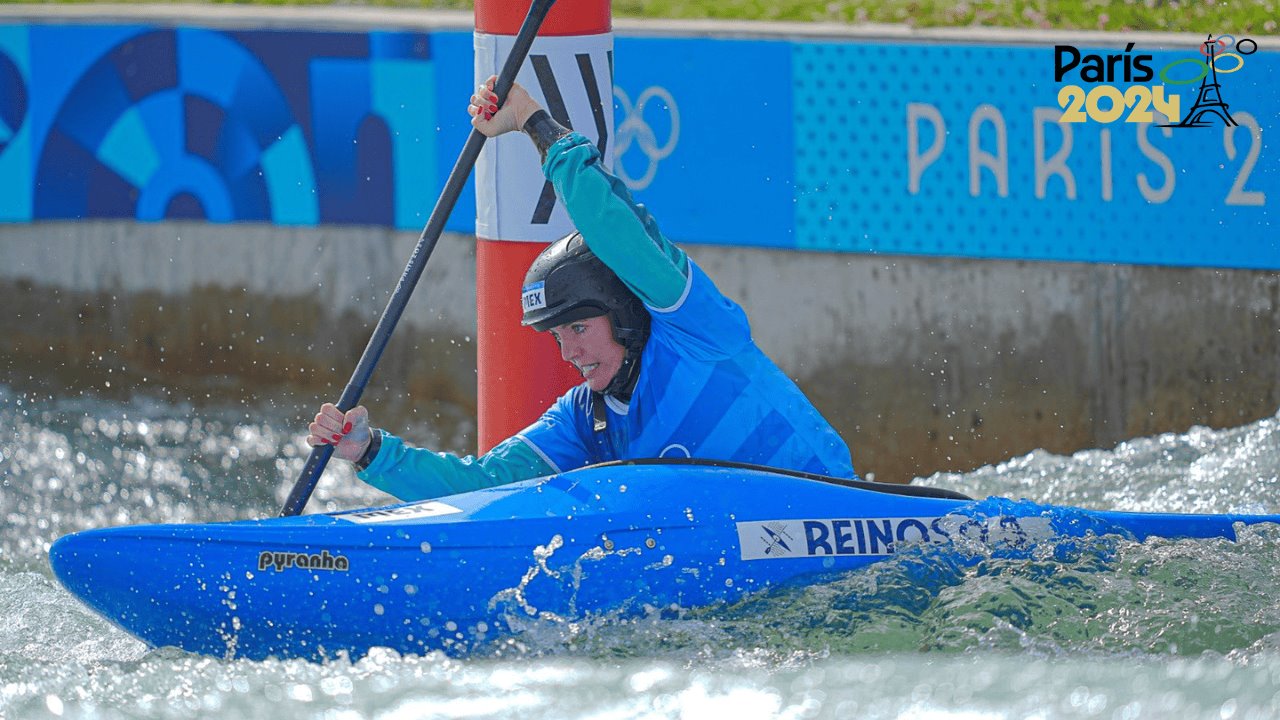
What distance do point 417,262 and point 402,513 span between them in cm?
83

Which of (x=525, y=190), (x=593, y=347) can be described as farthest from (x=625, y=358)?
(x=525, y=190)

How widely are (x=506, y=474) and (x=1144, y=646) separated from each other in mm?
1633

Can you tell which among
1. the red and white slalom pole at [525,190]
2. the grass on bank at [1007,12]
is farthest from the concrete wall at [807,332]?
the red and white slalom pole at [525,190]

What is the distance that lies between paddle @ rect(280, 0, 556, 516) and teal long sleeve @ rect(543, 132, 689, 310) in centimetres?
39

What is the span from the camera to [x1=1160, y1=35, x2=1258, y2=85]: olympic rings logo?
19.8ft

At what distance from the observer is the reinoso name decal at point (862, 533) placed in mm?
4020

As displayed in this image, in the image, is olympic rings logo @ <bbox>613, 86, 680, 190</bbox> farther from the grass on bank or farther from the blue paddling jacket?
the blue paddling jacket

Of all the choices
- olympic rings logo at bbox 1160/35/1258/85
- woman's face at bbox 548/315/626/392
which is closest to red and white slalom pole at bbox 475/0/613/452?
woman's face at bbox 548/315/626/392

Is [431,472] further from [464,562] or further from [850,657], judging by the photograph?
[850,657]

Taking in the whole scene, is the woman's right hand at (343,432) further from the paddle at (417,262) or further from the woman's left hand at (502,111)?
the woman's left hand at (502,111)

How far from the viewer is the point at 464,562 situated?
12.9 ft

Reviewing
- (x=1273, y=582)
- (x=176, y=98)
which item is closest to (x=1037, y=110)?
(x=1273, y=582)

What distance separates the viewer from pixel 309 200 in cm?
727

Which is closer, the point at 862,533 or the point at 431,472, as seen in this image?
the point at 862,533
